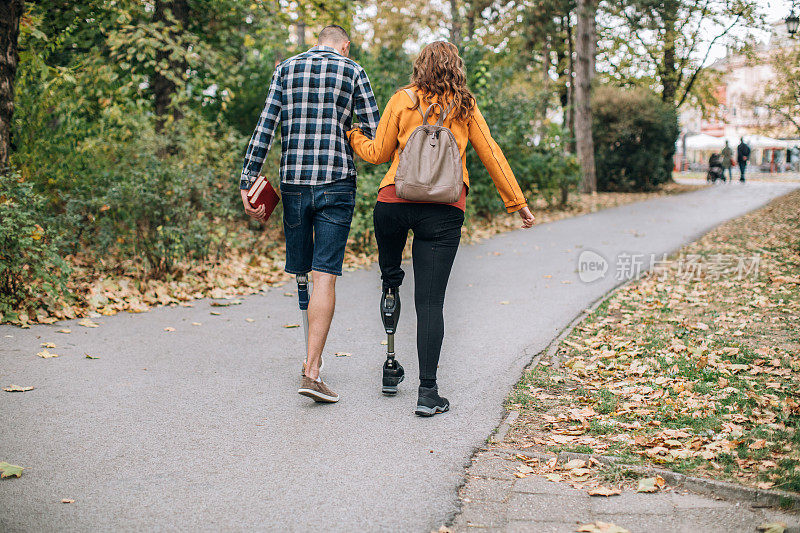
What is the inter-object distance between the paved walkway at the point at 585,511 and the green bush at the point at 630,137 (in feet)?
73.4

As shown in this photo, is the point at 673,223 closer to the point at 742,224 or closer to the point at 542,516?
the point at 742,224

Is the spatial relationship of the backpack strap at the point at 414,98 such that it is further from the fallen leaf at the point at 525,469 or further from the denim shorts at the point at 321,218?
the fallen leaf at the point at 525,469

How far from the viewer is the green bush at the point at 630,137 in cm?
2405

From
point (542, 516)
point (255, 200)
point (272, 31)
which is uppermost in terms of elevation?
point (272, 31)

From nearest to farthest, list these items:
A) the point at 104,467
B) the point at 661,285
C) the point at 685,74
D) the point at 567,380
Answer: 1. the point at 104,467
2. the point at 567,380
3. the point at 661,285
4. the point at 685,74

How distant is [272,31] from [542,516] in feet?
35.5

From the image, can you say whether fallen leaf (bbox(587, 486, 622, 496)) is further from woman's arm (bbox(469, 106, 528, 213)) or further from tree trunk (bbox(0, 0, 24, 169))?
tree trunk (bbox(0, 0, 24, 169))

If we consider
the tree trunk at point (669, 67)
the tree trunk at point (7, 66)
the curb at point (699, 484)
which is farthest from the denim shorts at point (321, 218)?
the tree trunk at point (669, 67)

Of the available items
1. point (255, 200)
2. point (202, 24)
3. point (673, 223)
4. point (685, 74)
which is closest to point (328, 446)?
point (255, 200)

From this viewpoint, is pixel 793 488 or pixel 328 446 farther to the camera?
pixel 328 446

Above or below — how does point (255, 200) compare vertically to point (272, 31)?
below

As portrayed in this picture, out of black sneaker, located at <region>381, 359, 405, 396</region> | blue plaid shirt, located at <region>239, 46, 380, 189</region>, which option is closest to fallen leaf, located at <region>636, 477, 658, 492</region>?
black sneaker, located at <region>381, 359, 405, 396</region>

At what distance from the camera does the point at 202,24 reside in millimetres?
12852

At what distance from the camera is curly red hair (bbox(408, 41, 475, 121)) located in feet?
12.7
